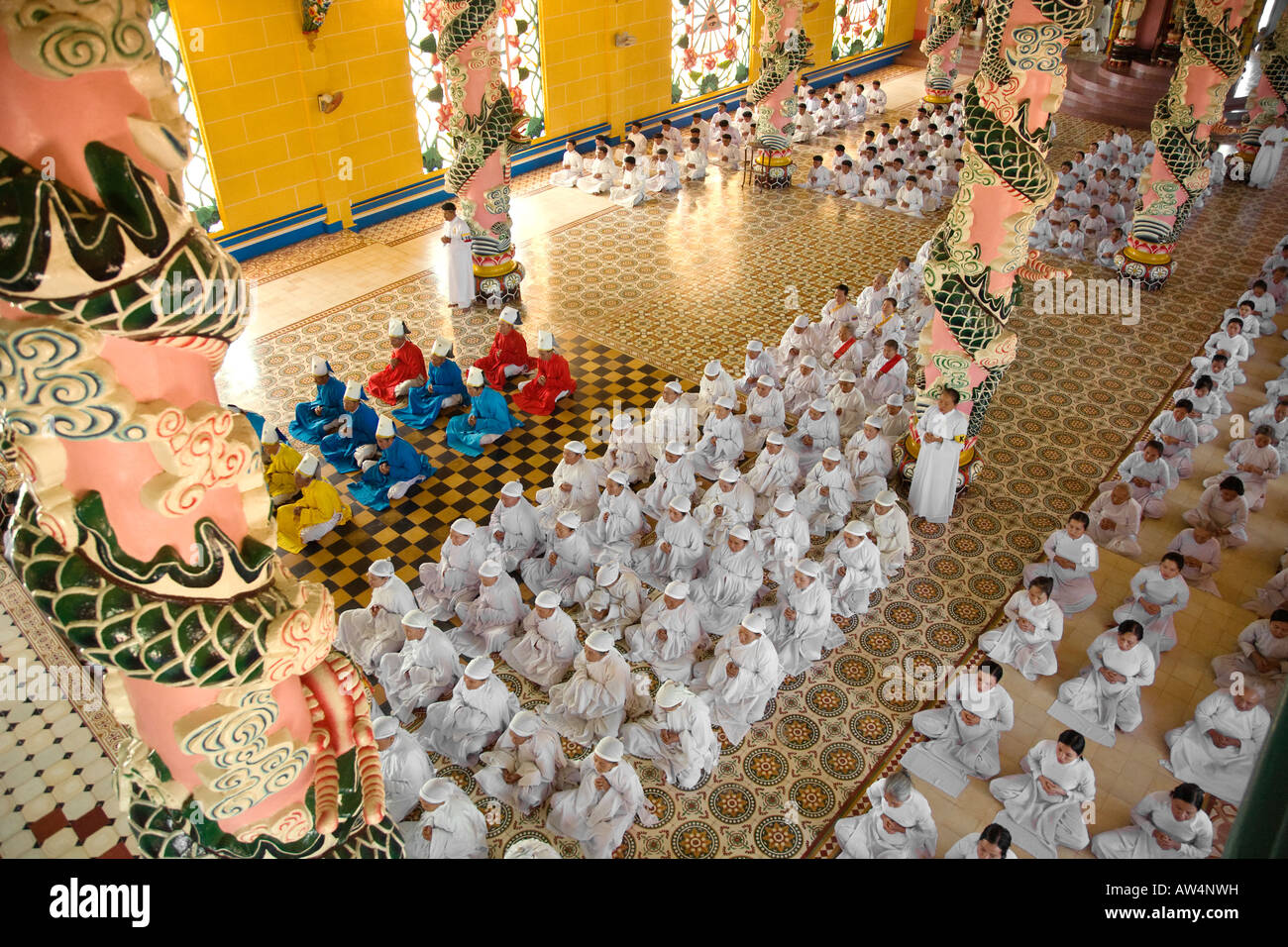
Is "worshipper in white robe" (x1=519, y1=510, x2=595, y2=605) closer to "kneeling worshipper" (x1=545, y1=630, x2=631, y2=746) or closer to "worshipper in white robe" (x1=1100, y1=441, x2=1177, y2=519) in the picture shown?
"kneeling worshipper" (x1=545, y1=630, x2=631, y2=746)

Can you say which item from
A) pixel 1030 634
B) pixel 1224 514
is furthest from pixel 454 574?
pixel 1224 514

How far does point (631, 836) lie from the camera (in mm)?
6707

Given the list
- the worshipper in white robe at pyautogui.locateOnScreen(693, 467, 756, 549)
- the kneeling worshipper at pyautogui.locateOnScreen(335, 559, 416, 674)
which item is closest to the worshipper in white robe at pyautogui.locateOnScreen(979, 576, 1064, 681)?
the worshipper in white robe at pyautogui.locateOnScreen(693, 467, 756, 549)

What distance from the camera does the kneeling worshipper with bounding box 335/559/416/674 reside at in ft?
25.9

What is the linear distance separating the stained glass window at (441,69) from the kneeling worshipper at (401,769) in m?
11.4

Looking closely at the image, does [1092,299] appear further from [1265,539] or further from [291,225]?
[291,225]

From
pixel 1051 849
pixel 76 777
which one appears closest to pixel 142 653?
pixel 76 777

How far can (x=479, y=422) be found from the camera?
11.0 meters

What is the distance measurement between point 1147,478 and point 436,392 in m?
8.44

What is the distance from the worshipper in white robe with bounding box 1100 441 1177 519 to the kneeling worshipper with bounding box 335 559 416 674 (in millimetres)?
7600

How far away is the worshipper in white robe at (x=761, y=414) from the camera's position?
1073 cm

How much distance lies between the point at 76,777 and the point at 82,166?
6632mm

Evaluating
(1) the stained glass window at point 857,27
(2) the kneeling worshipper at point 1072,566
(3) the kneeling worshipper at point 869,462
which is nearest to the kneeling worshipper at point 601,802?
(2) the kneeling worshipper at point 1072,566

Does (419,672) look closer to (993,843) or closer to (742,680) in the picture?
(742,680)
